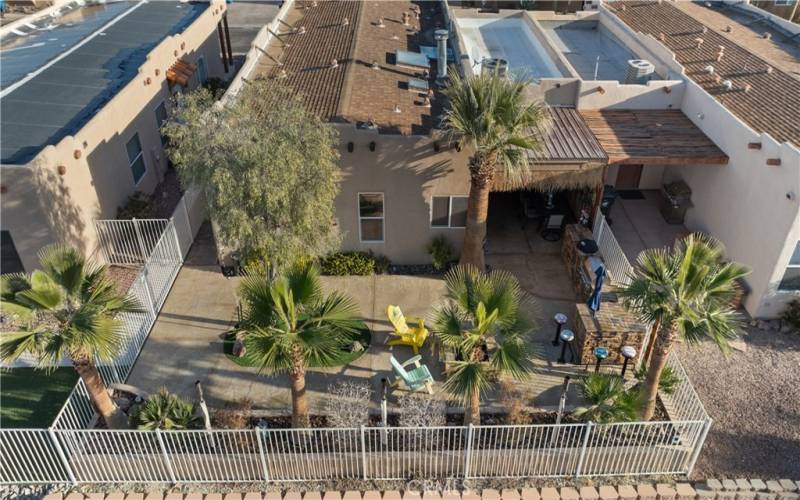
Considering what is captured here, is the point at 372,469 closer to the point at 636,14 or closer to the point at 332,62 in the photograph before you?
the point at 332,62

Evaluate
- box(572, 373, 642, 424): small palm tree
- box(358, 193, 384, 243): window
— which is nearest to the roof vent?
box(358, 193, 384, 243): window

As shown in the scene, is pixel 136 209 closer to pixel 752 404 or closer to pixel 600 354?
pixel 600 354

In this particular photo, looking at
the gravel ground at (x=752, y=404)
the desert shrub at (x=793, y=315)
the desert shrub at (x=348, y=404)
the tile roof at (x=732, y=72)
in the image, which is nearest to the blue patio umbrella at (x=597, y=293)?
the gravel ground at (x=752, y=404)

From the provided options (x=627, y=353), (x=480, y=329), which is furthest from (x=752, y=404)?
(x=480, y=329)

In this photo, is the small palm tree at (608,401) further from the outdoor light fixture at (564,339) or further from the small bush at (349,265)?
the small bush at (349,265)

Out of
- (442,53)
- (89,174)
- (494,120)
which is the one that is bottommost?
(89,174)

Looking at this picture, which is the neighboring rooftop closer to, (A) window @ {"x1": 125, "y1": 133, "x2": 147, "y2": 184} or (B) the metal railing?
(A) window @ {"x1": 125, "y1": 133, "x2": 147, "y2": 184}
